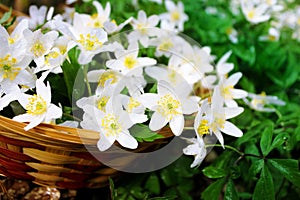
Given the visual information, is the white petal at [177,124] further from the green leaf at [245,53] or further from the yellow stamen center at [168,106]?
the green leaf at [245,53]

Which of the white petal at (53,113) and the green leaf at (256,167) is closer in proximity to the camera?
the white petal at (53,113)

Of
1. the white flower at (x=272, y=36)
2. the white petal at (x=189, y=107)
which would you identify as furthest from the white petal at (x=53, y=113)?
the white flower at (x=272, y=36)

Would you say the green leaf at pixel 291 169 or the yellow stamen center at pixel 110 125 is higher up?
the yellow stamen center at pixel 110 125

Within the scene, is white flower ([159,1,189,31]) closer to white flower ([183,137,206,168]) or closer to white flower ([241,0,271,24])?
white flower ([241,0,271,24])

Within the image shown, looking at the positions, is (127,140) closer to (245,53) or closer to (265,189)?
(265,189)

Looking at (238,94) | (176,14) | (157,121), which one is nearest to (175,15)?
(176,14)

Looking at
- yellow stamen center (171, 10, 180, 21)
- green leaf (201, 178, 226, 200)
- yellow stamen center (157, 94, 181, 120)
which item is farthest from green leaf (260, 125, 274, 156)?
yellow stamen center (171, 10, 180, 21)
